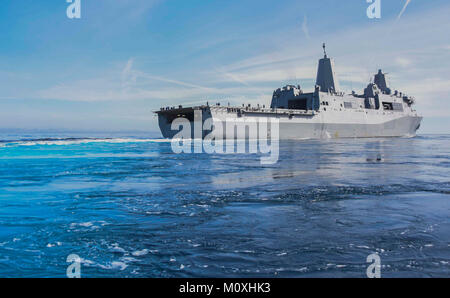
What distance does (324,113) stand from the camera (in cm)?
4662

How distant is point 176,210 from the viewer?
710cm

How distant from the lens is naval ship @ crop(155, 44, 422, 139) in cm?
3778

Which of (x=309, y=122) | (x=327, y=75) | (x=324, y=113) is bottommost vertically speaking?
(x=309, y=122)

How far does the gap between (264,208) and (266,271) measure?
342cm

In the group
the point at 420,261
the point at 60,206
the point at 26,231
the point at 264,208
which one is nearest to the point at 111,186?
the point at 60,206

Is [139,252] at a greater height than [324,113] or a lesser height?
lesser

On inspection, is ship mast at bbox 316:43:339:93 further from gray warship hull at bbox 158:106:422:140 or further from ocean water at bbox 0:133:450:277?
ocean water at bbox 0:133:450:277

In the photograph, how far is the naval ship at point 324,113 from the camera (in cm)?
3778

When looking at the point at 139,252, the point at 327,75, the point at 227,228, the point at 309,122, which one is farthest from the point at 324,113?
the point at 139,252

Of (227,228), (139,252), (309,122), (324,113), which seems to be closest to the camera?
(139,252)

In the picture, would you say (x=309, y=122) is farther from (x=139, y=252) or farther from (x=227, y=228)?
(x=139, y=252)

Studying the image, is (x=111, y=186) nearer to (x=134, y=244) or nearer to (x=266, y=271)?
(x=134, y=244)

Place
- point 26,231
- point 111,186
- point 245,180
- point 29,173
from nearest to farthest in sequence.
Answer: point 26,231 → point 111,186 → point 245,180 → point 29,173

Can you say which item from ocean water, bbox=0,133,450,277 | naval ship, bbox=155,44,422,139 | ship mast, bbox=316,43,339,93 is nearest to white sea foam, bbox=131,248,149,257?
ocean water, bbox=0,133,450,277
